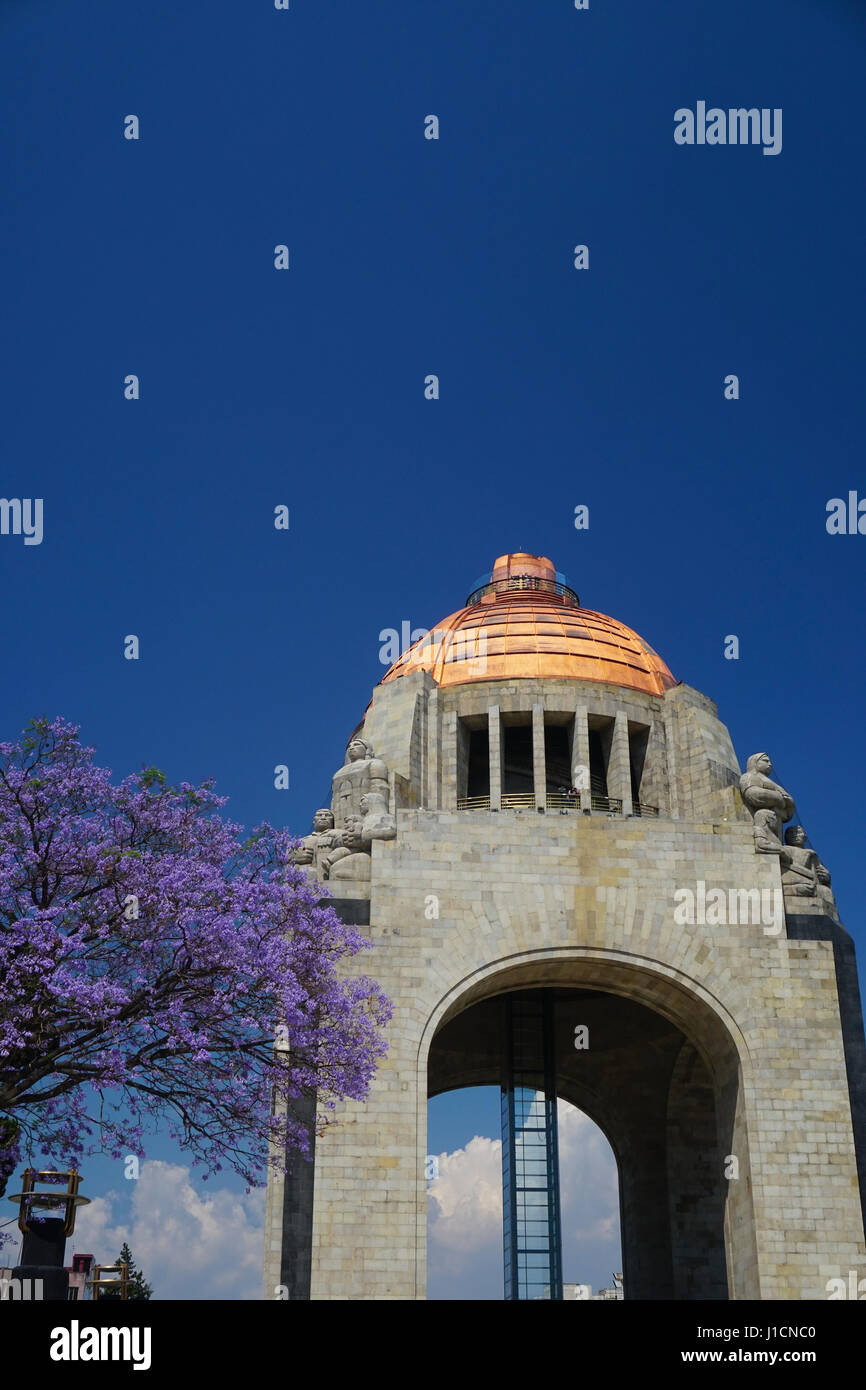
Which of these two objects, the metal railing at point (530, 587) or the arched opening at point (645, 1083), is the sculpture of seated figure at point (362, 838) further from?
the metal railing at point (530, 587)

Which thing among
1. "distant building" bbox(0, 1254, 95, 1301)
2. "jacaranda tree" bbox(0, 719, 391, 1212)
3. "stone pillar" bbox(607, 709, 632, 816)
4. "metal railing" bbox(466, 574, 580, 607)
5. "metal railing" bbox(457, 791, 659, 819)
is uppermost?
"metal railing" bbox(466, 574, 580, 607)

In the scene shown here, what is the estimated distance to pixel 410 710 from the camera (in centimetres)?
2777

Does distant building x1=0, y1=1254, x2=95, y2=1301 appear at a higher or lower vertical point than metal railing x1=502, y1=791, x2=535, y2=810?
lower

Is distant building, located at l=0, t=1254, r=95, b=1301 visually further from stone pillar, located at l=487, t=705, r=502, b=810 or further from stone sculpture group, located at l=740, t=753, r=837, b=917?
stone sculpture group, located at l=740, t=753, r=837, b=917

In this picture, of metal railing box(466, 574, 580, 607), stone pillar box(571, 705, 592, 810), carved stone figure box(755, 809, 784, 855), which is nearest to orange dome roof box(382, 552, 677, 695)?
metal railing box(466, 574, 580, 607)

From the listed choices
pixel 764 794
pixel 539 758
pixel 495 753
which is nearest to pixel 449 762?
pixel 495 753

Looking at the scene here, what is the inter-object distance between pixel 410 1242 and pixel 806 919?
872 centimetres

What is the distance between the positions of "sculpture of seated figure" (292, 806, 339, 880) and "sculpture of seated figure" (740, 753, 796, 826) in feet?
25.6

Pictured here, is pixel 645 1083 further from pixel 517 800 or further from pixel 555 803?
pixel 517 800

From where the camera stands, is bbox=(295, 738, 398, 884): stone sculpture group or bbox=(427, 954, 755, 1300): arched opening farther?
bbox=(295, 738, 398, 884): stone sculpture group

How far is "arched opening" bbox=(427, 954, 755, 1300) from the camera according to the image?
2245cm

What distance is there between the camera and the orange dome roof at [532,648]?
95.2 feet
